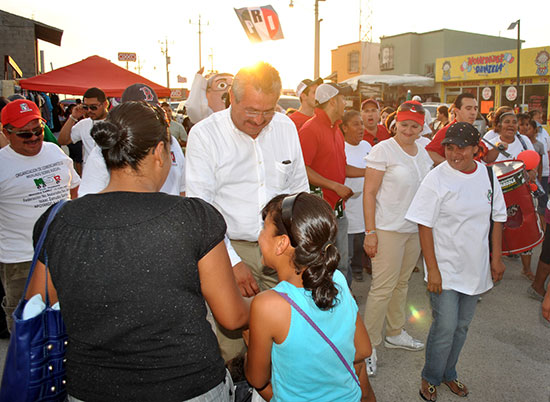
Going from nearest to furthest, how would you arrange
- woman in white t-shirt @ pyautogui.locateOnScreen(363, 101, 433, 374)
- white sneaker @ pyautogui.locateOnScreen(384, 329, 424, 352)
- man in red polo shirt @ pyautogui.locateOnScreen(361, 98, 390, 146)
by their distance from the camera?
1. woman in white t-shirt @ pyautogui.locateOnScreen(363, 101, 433, 374)
2. white sneaker @ pyautogui.locateOnScreen(384, 329, 424, 352)
3. man in red polo shirt @ pyautogui.locateOnScreen(361, 98, 390, 146)

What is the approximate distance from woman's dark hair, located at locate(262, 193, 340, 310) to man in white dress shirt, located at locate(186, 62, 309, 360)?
43.5 inches

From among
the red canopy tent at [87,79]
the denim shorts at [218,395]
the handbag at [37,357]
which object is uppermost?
the red canopy tent at [87,79]

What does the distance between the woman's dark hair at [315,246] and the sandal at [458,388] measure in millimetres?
2307

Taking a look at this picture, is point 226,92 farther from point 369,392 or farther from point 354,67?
point 354,67

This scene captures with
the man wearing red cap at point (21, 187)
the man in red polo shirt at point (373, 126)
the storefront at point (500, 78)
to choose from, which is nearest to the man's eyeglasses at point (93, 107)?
the man wearing red cap at point (21, 187)

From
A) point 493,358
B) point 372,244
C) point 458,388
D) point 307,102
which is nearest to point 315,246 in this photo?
point 372,244

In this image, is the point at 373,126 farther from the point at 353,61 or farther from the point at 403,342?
the point at 353,61

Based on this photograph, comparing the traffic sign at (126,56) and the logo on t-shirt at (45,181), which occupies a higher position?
the traffic sign at (126,56)

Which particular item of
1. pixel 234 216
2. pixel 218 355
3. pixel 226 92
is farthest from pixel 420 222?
pixel 226 92

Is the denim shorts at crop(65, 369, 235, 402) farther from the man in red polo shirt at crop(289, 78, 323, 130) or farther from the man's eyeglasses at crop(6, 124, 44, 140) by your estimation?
the man in red polo shirt at crop(289, 78, 323, 130)

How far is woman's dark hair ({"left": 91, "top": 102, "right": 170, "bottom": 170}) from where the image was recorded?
5.20 ft

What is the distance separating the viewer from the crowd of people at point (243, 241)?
1.51 meters

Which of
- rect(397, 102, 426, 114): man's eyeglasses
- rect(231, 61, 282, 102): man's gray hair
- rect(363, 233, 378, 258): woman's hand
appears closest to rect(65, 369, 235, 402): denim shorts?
rect(231, 61, 282, 102): man's gray hair

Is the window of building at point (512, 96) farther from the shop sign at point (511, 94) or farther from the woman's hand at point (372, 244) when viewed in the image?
the woman's hand at point (372, 244)
